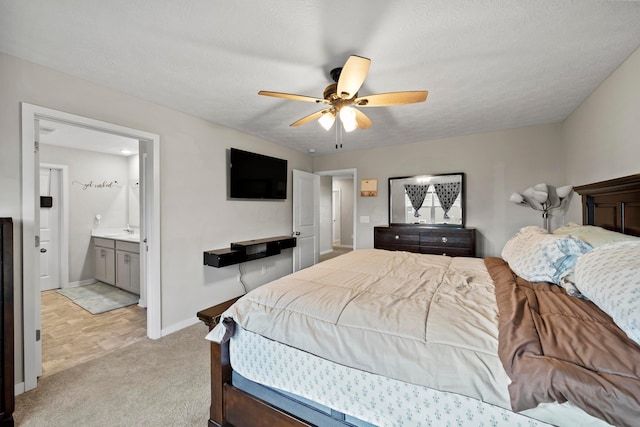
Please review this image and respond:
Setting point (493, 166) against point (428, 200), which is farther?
point (428, 200)

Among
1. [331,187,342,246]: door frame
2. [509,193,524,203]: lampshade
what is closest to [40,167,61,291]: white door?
[331,187,342,246]: door frame

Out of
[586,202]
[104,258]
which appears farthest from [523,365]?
[104,258]

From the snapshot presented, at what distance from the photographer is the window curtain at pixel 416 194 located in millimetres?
3959

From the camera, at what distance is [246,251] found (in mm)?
3377

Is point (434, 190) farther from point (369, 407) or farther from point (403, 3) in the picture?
point (369, 407)

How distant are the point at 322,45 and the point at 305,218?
10.8 feet

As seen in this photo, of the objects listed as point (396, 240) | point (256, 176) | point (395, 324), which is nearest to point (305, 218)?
point (256, 176)

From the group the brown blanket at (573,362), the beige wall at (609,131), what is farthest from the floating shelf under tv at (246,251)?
the beige wall at (609,131)

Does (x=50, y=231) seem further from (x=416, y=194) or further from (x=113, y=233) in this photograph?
(x=416, y=194)

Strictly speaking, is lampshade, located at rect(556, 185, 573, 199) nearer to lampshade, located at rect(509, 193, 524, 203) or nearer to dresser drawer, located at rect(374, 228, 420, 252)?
lampshade, located at rect(509, 193, 524, 203)

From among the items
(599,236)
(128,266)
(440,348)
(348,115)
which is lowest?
(128,266)

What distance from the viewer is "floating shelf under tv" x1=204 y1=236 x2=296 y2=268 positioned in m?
3.05

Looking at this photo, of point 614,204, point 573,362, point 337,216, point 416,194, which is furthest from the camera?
point 337,216

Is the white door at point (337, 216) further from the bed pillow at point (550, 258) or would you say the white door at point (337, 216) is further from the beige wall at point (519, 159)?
the bed pillow at point (550, 258)
